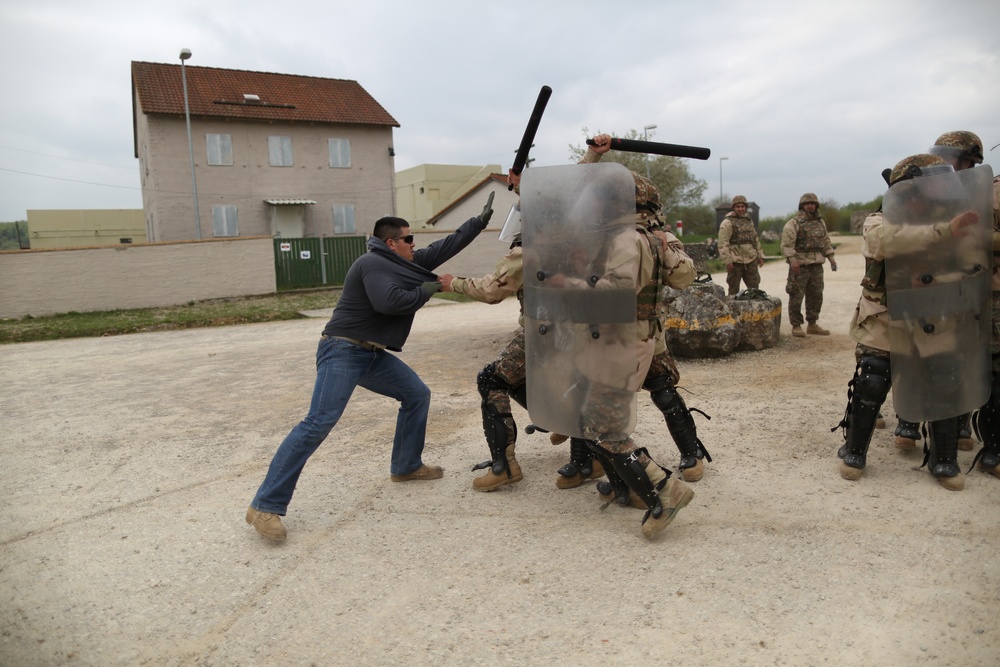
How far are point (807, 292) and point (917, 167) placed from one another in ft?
19.5

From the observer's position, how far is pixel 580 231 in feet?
11.4

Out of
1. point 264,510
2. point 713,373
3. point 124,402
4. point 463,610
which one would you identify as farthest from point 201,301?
point 463,610

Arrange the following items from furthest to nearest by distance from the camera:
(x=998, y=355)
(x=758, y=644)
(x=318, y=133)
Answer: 1. (x=318, y=133)
2. (x=998, y=355)
3. (x=758, y=644)

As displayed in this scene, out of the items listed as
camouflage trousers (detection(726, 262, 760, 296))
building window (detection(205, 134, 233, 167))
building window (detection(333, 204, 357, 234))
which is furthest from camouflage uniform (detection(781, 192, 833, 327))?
building window (detection(205, 134, 233, 167))

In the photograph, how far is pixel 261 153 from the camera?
31.3m

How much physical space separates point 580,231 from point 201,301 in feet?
54.2

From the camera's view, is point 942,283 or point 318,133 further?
point 318,133

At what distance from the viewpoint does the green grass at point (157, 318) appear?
1337 centimetres

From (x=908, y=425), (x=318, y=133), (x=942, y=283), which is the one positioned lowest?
(x=908, y=425)

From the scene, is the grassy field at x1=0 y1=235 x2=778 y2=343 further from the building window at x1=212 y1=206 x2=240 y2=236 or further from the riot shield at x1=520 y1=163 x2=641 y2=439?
the building window at x1=212 y1=206 x2=240 y2=236

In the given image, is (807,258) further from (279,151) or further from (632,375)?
(279,151)

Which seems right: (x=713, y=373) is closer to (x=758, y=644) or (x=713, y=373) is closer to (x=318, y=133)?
(x=758, y=644)

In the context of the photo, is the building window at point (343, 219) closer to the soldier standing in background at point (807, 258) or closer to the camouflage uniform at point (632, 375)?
the soldier standing in background at point (807, 258)

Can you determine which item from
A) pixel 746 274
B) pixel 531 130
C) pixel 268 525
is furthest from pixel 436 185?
pixel 268 525
